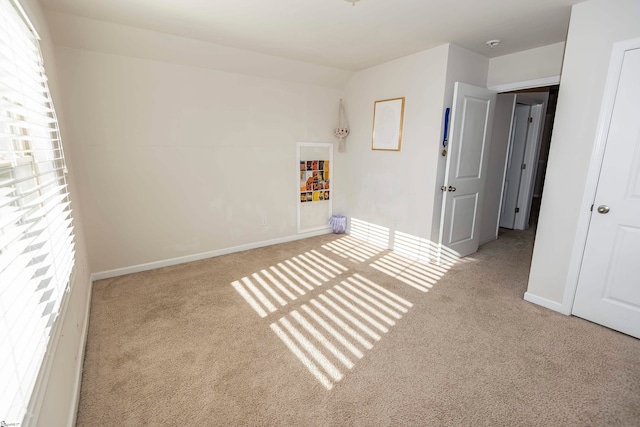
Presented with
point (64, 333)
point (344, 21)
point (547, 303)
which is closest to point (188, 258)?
point (64, 333)

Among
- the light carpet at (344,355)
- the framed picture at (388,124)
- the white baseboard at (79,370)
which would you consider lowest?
the light carpet at (344,355)

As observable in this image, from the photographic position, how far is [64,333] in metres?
1.57

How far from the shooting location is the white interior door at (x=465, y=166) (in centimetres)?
321

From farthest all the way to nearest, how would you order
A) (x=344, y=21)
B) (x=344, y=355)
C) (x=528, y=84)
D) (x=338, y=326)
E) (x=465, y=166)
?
(x=465, y=166)
(x=528, y=84)
(x=344, y=21)
(x=338, y=326)
(x=344, y=355)

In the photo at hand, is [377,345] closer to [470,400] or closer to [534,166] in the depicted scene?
[470,400]

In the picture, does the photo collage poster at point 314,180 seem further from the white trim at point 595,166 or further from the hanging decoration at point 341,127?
the white trim at point 595,166

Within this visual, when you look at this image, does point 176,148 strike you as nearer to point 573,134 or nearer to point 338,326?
point 338,326

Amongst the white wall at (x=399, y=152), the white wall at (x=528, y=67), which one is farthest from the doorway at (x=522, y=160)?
the white wall at (x=399, y=152)

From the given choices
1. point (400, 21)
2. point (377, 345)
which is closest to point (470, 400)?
point (377, 345)

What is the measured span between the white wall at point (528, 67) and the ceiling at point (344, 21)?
0.10 meters

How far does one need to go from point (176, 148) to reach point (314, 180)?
1.92 meters

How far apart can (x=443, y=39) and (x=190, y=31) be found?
7.97 feet

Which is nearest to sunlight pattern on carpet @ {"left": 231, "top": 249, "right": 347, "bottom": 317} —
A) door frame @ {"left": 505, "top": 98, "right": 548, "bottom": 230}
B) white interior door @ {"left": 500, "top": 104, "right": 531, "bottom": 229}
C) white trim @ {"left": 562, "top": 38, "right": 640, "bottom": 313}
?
white trim @ {"left": 562, "top": 38, "right": 640, "bottom": 313}

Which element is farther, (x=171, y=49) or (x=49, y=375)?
(x=171, y=49)
